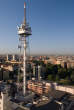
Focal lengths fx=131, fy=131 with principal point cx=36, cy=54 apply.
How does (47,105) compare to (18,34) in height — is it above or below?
below

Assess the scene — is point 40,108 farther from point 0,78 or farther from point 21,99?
point 0,78

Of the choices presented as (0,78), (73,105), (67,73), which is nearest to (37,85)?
(73,105)

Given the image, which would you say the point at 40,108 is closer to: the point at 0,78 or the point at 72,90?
the point at 72,90

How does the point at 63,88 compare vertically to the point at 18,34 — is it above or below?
below

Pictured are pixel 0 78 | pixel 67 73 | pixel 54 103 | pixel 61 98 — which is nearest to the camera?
pixel 54 103

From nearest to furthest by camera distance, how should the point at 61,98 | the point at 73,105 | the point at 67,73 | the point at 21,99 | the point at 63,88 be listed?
the point at 73,105 < the point at 61,98 < the point at 21,99 < the point at 63,88 < the point at 67,73

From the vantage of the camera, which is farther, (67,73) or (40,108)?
(67,73)

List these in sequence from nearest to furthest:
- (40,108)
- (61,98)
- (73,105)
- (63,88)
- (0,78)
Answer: (40,108), (73,105), (61,98), (63,88), (0,78)

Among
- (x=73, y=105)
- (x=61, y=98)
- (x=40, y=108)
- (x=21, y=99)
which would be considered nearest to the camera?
(x=40, y=108)

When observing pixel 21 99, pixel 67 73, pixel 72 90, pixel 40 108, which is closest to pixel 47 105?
pixel 40 108
